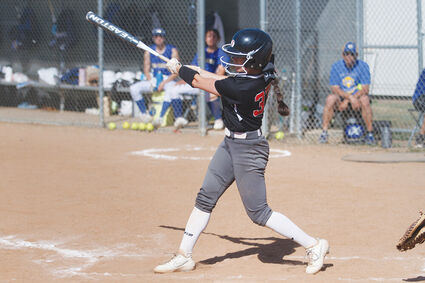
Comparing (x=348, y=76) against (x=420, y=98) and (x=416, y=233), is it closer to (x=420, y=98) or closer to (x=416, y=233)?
(x=420, y=98)

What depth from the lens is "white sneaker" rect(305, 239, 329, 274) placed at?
483 cm

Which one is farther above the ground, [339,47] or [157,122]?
[339,47]

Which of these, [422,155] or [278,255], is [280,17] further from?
[278,255]

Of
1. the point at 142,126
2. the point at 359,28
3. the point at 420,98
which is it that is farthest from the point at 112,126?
the point at 420,98

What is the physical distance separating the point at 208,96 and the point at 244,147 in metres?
7.40

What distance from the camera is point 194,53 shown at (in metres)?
14.7

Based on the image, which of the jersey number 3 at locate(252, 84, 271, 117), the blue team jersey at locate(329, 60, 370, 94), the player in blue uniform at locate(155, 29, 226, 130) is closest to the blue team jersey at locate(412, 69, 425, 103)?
the blue team jersey at locate(329, 60, 370, 94)

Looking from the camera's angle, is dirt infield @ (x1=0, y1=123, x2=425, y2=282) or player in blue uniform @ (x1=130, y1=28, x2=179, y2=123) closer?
dirt infield @ (x1=0, y1=123, x2=425, y2=282)

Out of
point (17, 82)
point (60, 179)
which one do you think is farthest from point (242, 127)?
point (17, 82)

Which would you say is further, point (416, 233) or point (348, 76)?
point (348, 76)

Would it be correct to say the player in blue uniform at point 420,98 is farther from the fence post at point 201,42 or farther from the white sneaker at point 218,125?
the fence post at point 201,42

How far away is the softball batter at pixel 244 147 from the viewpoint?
4723mm

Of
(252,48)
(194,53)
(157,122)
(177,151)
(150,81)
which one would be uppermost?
(252,48)

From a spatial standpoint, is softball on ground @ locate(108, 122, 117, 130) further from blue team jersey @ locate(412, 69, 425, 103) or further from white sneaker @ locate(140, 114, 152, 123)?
blue team jersey @ locate(412, 69, 425, 103)
